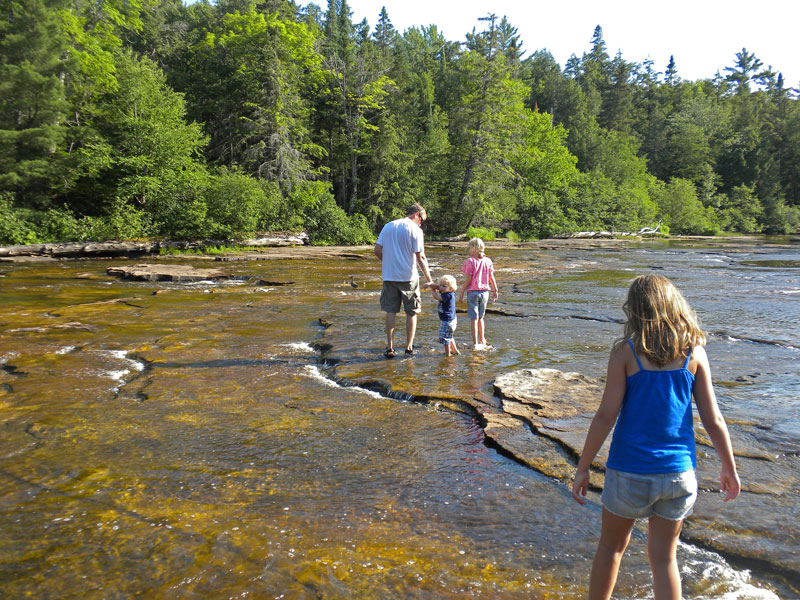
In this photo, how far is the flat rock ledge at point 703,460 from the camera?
312 centimetres

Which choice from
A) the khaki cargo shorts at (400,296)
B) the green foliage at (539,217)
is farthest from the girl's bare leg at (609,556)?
the green foliage at (539,217)

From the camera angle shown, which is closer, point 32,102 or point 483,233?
point 32,102

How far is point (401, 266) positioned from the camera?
24.6ft

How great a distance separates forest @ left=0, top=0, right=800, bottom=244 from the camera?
26000mm

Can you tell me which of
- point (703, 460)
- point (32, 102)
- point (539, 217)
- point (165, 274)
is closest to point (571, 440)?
point (703, 460)

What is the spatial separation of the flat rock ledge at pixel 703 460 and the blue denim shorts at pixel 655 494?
1.04m

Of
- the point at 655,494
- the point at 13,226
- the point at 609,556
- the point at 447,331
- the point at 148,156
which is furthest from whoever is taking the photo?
the point at 148,156

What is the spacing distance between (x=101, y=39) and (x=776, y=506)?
4024 cm

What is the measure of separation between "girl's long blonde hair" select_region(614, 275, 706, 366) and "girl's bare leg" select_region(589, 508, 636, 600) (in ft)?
2.51

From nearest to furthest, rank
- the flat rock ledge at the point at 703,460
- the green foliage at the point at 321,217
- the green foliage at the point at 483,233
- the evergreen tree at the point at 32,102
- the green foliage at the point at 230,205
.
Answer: the flat rock ledge at the point at 703,460 < the evergreen tree at the point at 32,102 < the green foliage at the point at 230,205 < the green foliage at the point at 321,217 < the green foliage at the point at 483,233

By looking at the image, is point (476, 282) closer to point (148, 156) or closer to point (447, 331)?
point (447, 331)

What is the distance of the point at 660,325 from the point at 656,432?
0.48 meters

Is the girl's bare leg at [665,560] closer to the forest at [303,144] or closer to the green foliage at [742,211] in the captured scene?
the forest at [303,144]

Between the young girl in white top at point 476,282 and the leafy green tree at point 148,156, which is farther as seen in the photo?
the leafy green tree at point 148,156
